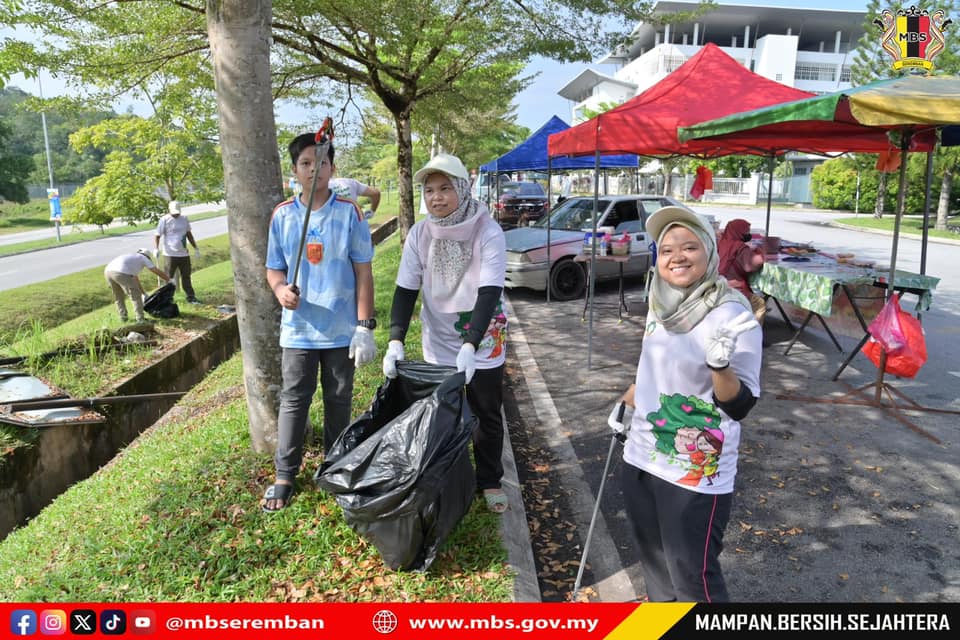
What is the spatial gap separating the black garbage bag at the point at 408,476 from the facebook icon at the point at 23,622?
121cm

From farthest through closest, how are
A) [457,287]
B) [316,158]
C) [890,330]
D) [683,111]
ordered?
[683,111], [890,330], [457,287], [316,158]

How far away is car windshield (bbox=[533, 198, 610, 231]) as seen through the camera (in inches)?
409

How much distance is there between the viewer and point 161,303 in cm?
932

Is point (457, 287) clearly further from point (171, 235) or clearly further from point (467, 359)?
point (171, 235)

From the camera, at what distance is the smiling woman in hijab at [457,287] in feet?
9.41

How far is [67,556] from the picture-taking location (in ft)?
9.86

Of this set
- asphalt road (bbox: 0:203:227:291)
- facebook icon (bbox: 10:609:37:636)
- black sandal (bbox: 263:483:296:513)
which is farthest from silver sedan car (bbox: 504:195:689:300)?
asphalt road (bbox: 0:203:227:291)

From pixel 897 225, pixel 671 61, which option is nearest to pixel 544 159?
pixel 897 225

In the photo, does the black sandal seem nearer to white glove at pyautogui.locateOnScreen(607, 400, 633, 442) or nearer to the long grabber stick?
the long grabber stick

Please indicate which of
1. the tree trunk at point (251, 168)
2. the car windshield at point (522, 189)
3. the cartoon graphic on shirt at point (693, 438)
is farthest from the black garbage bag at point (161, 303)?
the car windshield at point (522, 189)

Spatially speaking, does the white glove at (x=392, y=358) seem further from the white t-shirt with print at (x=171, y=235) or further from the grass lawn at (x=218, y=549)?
the white t-shirt with print at (x=171, y=235)

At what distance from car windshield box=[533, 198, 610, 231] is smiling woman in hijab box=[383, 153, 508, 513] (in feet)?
24.8

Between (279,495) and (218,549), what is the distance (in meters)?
0.40

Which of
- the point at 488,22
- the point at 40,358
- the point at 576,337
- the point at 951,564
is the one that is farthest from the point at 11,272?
the point at 951,564
